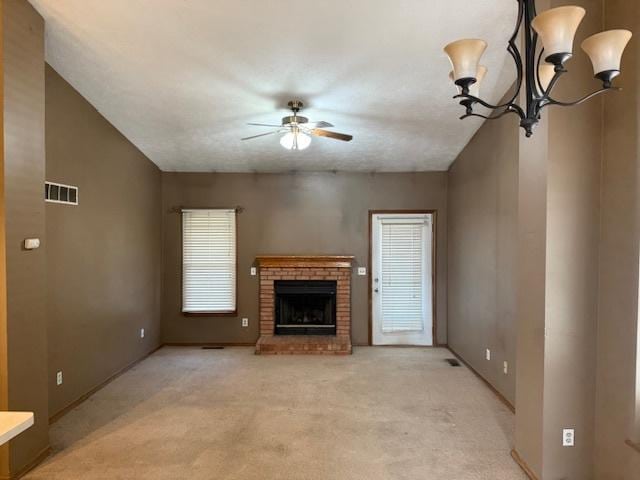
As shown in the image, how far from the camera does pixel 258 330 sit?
5.89 m

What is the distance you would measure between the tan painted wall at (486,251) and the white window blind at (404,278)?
1.47 ft

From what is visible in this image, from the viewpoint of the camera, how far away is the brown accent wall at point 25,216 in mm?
2539

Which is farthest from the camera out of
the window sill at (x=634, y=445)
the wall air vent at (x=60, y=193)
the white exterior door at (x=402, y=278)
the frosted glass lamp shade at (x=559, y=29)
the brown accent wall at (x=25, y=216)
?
the white exterior door at (x=402, y=278)

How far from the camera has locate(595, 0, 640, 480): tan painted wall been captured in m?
2.14

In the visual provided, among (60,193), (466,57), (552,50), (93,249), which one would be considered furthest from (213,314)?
(552,50)

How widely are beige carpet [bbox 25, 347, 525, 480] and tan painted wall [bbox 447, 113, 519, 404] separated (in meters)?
0.43

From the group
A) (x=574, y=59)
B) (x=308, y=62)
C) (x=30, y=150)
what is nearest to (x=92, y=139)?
(x=30, y=150)

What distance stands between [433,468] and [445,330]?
3324 millimetres

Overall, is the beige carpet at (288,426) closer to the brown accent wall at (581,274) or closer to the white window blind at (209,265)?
the brown accent wall at (581,274)

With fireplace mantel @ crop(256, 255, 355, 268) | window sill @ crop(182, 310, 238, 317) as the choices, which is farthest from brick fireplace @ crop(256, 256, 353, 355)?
window sill @ crop(182, 310, 238, 317)

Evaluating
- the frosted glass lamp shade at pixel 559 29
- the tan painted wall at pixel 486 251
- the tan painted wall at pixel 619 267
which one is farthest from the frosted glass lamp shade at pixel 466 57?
the tan painted wall at pixel 486 251

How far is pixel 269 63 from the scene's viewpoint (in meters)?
A: 3.32

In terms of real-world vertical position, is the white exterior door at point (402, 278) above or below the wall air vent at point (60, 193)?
below

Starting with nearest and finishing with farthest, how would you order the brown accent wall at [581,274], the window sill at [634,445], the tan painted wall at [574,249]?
1. the window sill at [634,445]
2. the brown accent wall at [581,274]
3. the tan painted wall at [574,249]
